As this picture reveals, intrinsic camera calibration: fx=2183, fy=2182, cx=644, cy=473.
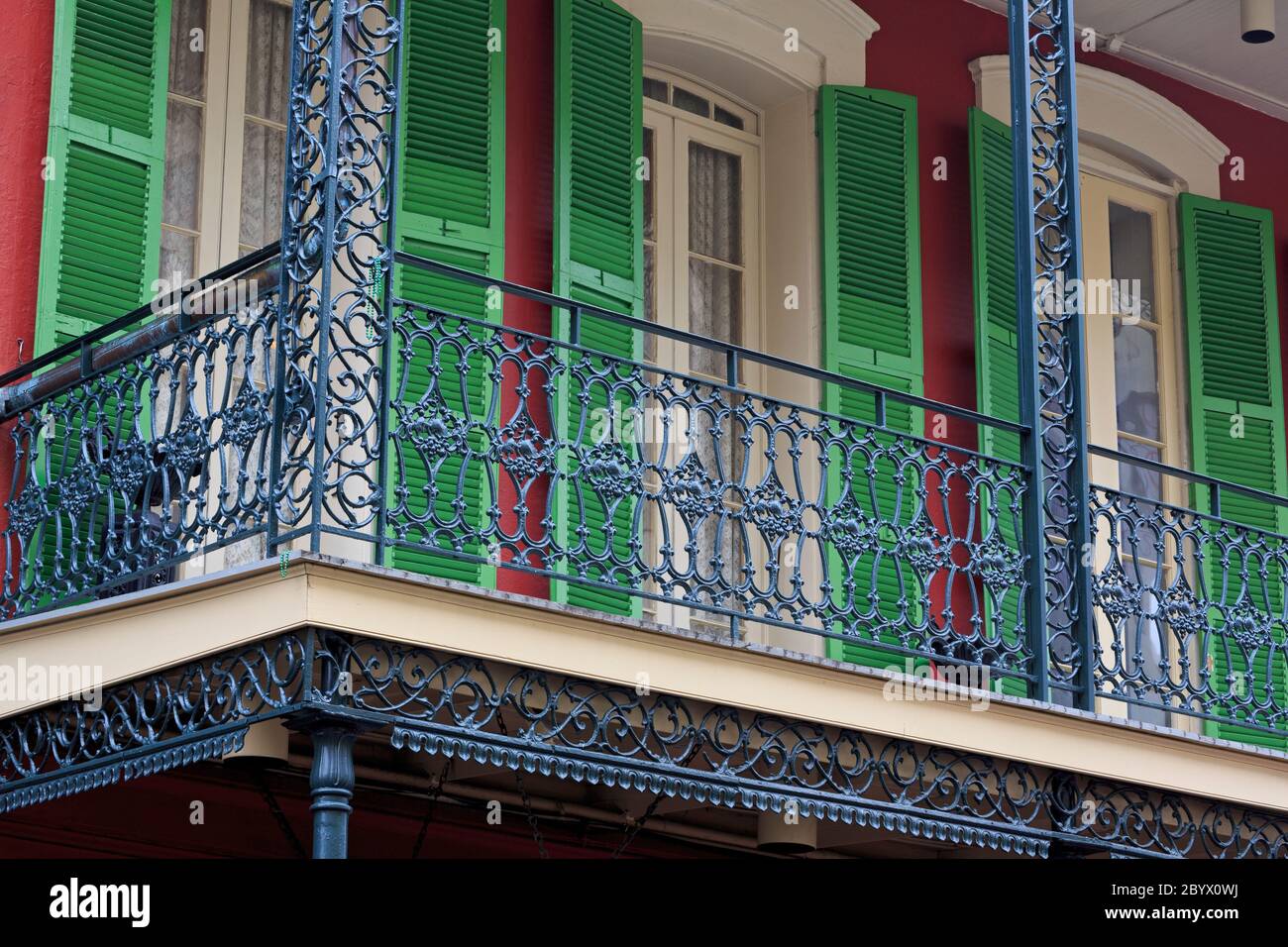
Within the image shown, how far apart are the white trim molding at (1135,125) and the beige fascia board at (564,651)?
3.85 m

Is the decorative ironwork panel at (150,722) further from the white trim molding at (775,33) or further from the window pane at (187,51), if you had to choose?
the white trim molding at (775,33)

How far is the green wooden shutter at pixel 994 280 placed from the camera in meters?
9.90

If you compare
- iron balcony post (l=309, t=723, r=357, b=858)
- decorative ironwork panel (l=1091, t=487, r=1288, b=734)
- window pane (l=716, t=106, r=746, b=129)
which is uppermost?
window pane (l=716, t=106, r=746, b=129)

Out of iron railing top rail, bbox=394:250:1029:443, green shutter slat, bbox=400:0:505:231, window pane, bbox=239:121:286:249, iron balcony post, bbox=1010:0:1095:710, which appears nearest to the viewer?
iron railing top rail, bbox=394:250:1029:443

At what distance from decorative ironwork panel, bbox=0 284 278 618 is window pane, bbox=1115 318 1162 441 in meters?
5.05

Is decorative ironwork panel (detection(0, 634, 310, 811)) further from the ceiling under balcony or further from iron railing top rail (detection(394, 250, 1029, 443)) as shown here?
the ceiling under balcony

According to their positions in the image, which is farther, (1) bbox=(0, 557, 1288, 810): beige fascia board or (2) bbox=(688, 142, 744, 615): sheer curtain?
(2) bbox=(688, 142, 744, 615): sheer curtain

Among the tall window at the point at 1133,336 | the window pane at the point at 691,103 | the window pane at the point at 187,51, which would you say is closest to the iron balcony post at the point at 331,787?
the window pane at the point at 187,51

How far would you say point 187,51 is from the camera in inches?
319

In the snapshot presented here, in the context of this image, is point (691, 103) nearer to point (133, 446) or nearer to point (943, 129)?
point (943, 129)

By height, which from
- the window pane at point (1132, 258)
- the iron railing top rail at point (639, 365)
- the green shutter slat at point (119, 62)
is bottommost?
the iron railing top rail at point (639, 365)

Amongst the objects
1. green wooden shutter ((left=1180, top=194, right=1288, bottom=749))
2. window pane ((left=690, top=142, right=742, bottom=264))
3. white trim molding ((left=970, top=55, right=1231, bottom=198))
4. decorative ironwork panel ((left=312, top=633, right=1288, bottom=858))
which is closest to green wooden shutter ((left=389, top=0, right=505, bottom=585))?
window pane ((left=690, top=142, right=742, bottom=264))

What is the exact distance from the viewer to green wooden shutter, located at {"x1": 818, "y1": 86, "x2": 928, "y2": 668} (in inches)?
371
